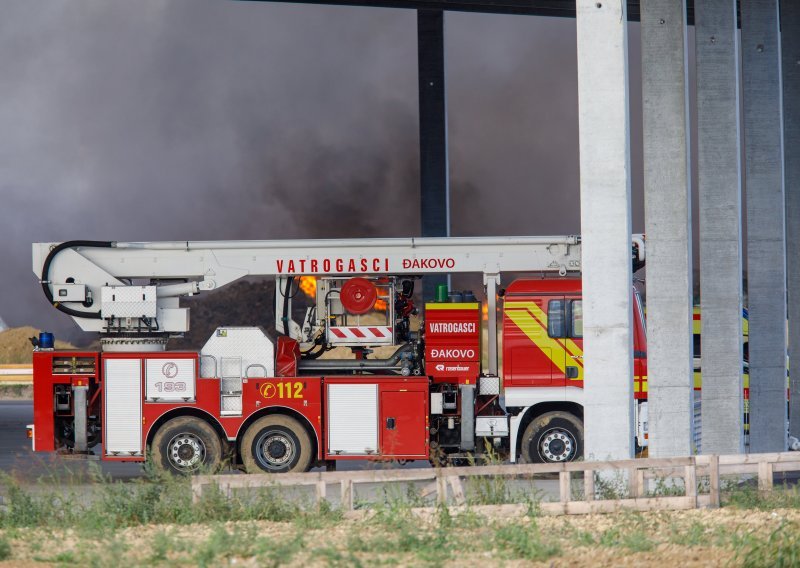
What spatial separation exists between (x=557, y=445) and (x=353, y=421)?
3124mm

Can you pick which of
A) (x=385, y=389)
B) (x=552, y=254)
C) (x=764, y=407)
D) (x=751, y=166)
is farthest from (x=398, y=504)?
(x=751, y=166)

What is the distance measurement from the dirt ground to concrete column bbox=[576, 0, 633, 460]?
1789mm

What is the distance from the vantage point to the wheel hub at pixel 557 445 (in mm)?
16656

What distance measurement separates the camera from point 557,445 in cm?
1673

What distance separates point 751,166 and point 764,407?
Answer: 4.01 metres

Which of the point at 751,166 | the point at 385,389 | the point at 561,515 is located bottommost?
the point at 561,515

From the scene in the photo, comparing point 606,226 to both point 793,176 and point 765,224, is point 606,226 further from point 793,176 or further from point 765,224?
point 793,176

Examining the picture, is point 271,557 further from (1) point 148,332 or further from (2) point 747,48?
(2) point 747,48

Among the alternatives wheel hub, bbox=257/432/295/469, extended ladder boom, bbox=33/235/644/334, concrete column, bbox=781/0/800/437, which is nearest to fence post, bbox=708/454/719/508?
extended ladder boom, bbox=33/235/644/334

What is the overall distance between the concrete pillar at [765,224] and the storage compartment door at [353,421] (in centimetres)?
633

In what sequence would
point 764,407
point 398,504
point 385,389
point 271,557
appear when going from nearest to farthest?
point 271,557
point 398,504
point 385,389
point 764,407

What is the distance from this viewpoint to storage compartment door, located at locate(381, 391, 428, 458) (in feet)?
54.9

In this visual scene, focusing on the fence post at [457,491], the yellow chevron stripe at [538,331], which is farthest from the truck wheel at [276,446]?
the fence post at [457,491]

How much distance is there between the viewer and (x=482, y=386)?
675 inches
